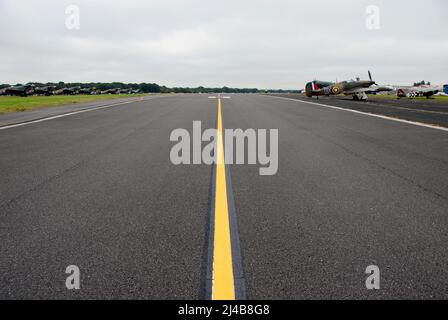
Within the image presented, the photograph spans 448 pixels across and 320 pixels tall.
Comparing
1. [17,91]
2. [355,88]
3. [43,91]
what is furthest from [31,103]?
[43,91]

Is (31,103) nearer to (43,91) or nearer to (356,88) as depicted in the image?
(356,88)

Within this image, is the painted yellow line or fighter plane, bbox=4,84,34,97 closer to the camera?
the painted yellow line

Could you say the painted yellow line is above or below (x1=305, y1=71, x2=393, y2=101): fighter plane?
below

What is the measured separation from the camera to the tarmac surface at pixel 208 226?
2398mm

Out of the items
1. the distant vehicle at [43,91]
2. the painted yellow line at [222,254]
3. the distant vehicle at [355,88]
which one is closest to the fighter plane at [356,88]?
the distant vehicle at [355,88]

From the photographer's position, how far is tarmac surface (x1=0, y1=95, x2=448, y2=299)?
7.87 ft

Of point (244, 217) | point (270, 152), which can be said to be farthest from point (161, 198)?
point (270, 152)

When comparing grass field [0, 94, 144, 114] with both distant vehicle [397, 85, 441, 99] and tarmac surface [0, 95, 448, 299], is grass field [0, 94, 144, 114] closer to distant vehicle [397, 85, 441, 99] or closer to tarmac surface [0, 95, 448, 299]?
tarmac surface [0, 95, 448, 299]

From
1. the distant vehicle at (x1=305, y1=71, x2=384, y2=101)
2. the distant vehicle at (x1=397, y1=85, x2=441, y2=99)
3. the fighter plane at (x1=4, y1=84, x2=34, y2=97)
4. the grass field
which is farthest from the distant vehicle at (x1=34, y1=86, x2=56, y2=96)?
the distant vehicle at (x1=397, y1=85, x2=441, y2=99)

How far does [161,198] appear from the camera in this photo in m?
4.30

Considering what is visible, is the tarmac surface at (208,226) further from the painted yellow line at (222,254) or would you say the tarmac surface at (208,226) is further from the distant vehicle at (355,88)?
the distant vehicle at (355,88)
